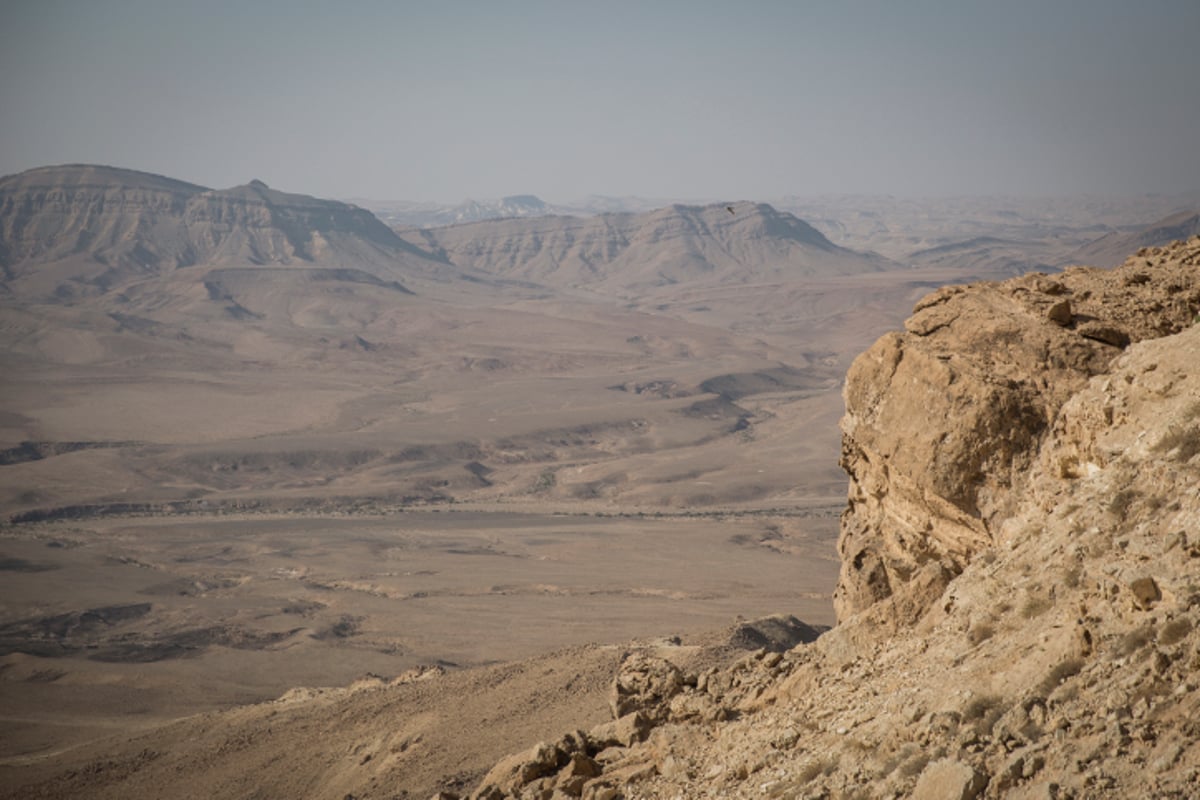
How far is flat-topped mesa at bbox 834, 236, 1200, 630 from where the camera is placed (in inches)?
370

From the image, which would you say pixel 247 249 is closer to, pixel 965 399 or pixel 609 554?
pixel 609 554

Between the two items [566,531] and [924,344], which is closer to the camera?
[924,344]

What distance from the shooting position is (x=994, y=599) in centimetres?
795

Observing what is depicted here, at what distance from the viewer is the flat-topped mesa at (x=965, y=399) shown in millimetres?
9406

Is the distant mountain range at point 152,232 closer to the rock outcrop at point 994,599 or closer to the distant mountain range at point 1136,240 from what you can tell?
the distant mountain range at point 1136,240

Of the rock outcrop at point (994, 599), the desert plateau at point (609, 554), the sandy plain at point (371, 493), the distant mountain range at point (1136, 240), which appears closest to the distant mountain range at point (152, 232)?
the sandy plain at point (371, 493)

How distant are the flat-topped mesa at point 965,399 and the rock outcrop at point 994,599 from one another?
0.08ft

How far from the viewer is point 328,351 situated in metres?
114

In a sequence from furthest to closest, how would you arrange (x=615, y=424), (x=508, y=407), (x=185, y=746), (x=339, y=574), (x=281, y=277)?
(x=281, y=277), (x=508, y=407), (x=615, y=424), (x=339, y=574), (x=185, y=746)

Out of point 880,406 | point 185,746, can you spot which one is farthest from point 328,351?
point 880,406

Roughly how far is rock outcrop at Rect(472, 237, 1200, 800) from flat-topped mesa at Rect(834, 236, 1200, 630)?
2cm

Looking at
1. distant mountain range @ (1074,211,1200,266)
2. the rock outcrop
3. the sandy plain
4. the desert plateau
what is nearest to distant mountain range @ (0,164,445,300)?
the sandy plain

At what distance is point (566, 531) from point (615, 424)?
2982 cm

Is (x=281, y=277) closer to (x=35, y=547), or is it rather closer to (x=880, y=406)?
(x=35, y=547)
